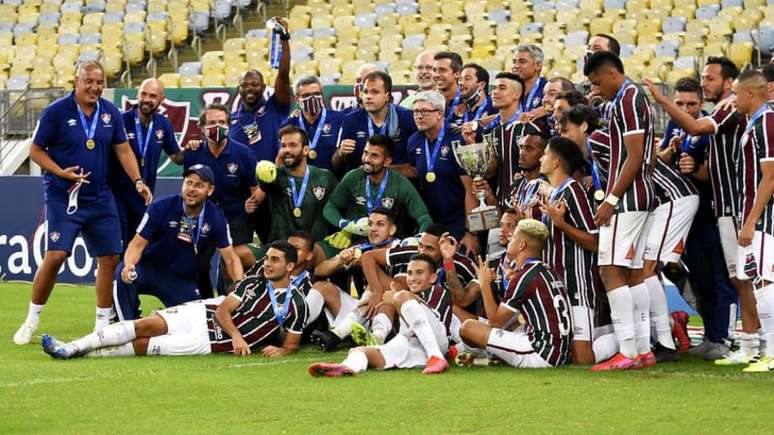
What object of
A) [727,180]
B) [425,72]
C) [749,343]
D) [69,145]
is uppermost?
[425,72]

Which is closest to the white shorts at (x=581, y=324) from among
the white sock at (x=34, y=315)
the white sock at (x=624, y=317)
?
the white sock at (x=624, y=317)

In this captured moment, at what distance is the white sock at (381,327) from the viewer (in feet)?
31.8

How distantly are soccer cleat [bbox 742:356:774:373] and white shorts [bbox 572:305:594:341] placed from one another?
1006 millimetres

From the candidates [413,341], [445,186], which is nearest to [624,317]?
[413,341]

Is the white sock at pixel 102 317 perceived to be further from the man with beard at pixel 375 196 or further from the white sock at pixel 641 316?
the white sock at pixel 641 316

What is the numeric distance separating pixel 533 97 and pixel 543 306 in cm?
235

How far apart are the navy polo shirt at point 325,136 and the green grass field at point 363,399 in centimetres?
238

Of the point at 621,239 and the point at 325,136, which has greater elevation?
the point at 325,136

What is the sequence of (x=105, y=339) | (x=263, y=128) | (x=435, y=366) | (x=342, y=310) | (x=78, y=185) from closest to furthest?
(x=435, y=366) → (x=105, y=339) → (x=342, y=310) → (x=78, y=185) → (x=263, y=128)

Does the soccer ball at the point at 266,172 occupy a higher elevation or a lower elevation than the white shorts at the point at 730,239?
higher

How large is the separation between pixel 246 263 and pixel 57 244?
61.5 inches

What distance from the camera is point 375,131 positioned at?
1105 cm

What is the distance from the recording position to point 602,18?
20.2 metres

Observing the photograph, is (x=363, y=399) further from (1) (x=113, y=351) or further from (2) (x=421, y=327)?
(1) (x=113, y=351)
